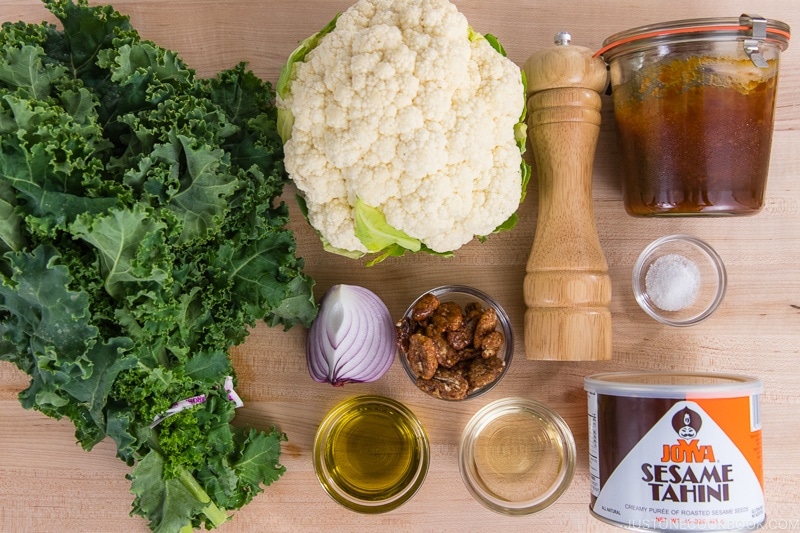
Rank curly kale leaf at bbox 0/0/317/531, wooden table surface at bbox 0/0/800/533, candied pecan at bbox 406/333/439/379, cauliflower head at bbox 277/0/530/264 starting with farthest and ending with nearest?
wooden table surface at bbox 0/0/800/533, candied pecan at bbox 406/333/439/379, cauliflower head at bbox 277/0/530/264, curly kale leaf at bbox 0/0/317/531

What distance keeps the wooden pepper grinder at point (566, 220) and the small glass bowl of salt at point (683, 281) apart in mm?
108

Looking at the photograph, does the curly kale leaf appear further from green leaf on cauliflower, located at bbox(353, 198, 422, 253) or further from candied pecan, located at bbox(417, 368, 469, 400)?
candied pecan, located at bbox(417, 368, 469, 400)

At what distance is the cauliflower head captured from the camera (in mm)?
943

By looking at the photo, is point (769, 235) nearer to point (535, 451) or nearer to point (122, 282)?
point (535, 451)

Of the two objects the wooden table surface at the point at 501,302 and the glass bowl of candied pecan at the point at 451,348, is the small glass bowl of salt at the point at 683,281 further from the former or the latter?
the glass bowl of candied pecan at the point at 451,348

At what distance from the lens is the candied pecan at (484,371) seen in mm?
1068

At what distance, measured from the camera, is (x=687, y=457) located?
93cm

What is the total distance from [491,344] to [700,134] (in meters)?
0.46

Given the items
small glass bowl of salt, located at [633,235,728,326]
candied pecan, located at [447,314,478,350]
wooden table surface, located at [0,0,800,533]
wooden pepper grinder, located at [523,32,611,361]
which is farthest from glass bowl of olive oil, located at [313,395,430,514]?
small glass bowl of salt, located at [633,235,728,326]

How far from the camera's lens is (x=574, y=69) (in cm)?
102

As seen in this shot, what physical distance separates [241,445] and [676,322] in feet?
2.55

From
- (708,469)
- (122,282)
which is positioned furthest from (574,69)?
(122,282)

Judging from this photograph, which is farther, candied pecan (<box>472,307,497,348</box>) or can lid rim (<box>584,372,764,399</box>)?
candied pecan (<box>472,307,497,348</box>)

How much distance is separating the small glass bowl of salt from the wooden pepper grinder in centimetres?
11
